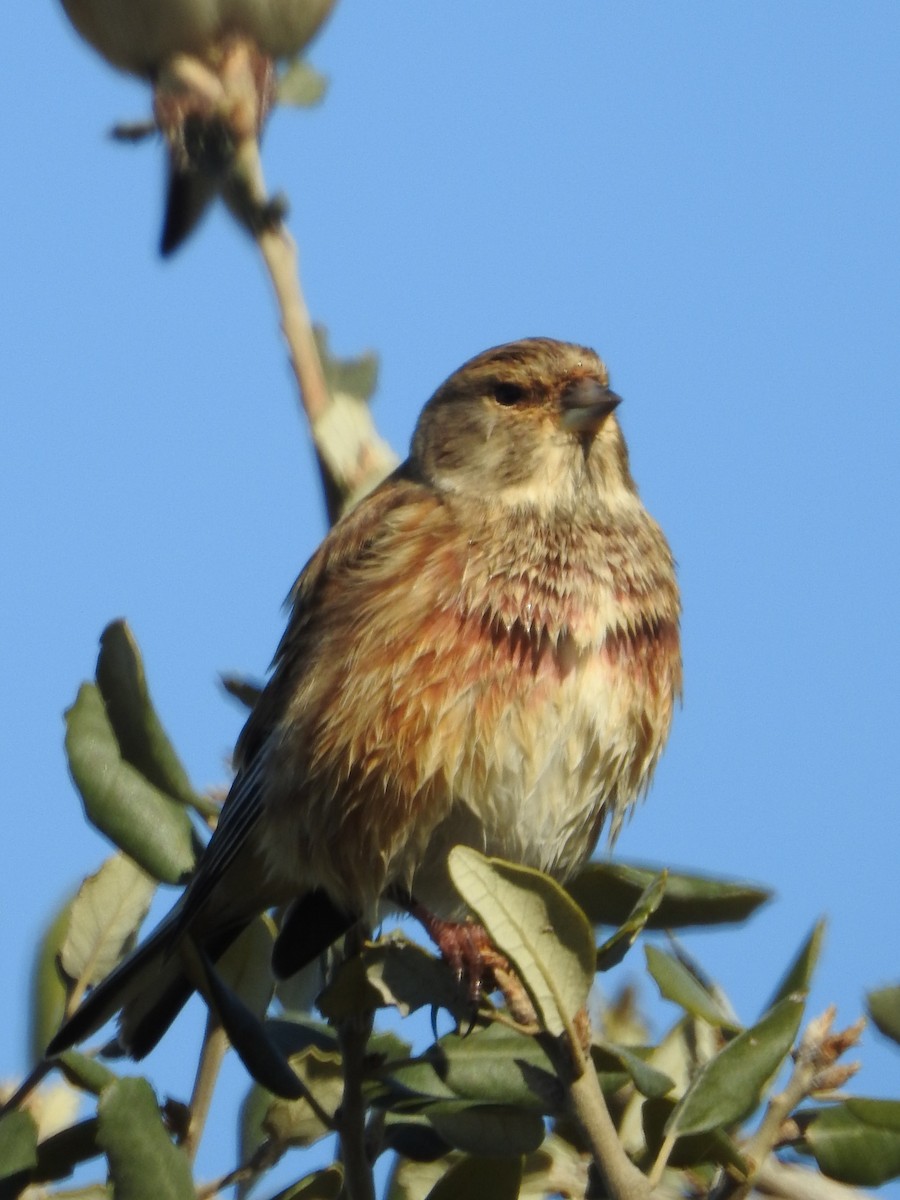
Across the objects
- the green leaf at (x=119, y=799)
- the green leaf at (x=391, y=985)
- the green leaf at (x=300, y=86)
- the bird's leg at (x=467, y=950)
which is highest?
the green leaf at (x=300, y=86)

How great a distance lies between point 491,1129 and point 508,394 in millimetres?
2333

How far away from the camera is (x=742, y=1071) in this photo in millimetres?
2732

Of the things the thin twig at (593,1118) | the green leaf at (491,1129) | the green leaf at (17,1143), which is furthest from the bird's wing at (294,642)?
the thin twig at (593,1118)

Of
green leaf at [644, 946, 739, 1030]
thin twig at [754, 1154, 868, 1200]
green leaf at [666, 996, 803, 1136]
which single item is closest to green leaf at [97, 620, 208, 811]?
green leaf at [644, 946, 739, 1030]

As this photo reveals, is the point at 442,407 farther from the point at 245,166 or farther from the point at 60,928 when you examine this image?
the point at 60,928

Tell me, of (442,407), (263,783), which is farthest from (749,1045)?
(442,407)

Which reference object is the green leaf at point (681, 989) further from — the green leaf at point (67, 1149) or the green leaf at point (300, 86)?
the green leaf at point (300, 86)

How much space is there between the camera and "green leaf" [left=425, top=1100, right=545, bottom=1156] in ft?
9.47

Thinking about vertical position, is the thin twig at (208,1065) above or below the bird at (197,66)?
below

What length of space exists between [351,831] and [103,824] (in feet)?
2.82

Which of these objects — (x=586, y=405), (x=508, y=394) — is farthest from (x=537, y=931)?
(x=508, y=394)

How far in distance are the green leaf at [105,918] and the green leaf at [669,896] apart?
92cm

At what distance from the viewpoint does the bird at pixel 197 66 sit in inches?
157

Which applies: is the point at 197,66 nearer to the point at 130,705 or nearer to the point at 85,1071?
the point at 130,705
